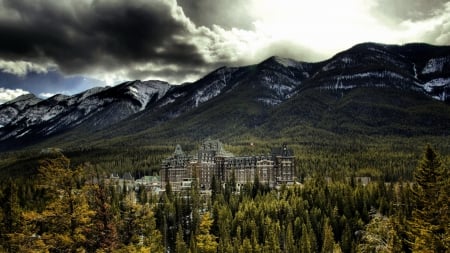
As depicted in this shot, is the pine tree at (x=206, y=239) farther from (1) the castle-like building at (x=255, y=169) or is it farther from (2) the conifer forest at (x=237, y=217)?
(1) the castle-like building at (x=255, y=169)

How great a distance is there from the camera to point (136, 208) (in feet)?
110

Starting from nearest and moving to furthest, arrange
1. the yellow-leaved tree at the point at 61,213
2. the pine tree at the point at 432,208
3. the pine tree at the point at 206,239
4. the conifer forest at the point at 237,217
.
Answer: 1. the yellow-leaved tree at the point at 61,213
2. the conifer forest at the point at 237,217
3. the pine tree at the point at 432,208
4. the pine tree at the point at 206,239

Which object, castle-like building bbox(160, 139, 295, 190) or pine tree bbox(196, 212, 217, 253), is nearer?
pine tree bbox(196, 212, 217, 253)

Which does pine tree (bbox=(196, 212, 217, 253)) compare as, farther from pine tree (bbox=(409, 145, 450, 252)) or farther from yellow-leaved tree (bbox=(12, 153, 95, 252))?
yellow-leaved tree (bbox=(12, 153, 95, 252))

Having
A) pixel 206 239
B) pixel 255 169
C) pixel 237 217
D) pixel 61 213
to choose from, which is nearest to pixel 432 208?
pixel 61 213

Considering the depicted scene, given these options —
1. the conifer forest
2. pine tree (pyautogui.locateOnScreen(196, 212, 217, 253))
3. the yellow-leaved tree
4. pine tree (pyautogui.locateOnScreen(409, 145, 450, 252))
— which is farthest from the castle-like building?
the yellow-leaved tree

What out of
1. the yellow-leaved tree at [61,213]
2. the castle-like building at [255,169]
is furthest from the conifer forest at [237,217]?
the castle-like building at [255,169]

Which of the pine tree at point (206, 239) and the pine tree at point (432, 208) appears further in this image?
the pine tree at point (206, 239)

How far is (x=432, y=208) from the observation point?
48.2m

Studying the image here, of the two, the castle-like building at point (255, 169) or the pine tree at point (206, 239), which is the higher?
the castle-like building at point (255, 169)

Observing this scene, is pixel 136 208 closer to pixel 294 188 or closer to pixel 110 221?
pixel 110 221

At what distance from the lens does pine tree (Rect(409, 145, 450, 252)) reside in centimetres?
4650

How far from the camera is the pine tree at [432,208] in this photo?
1831 inches

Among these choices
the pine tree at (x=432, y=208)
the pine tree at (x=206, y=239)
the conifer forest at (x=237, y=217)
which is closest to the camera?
the conifer forest at (x=237, y=217)
